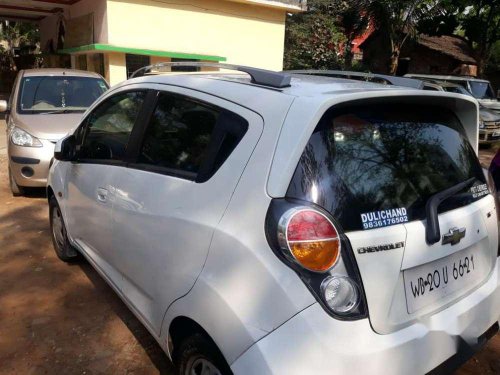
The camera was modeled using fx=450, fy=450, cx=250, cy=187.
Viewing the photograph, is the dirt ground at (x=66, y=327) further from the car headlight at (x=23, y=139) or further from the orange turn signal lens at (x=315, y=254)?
the car headlight at (x=23, y=139)

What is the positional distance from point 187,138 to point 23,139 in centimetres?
431

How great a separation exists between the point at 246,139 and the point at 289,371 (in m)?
0.93

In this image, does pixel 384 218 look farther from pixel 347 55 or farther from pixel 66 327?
pixel 347 55

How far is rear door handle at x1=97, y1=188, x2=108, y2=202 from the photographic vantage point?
2824 millimetres

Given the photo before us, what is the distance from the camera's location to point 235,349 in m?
1.71

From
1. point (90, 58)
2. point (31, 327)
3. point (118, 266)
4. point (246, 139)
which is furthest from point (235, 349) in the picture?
point (90, 58)

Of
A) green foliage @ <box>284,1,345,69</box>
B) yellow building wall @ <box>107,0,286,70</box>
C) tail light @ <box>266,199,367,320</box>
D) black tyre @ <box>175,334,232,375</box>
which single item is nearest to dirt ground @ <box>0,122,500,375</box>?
black tyre @ <box>175,334,232,375</box>

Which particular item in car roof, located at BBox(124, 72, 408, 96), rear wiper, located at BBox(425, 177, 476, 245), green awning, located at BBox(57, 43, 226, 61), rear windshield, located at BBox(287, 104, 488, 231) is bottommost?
rear wiper, located at BBox(425, 177, 476, 245)

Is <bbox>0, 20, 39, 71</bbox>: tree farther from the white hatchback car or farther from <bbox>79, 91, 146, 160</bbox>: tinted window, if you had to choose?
the white hatchback car

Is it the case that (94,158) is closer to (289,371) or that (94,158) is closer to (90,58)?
(289,371)

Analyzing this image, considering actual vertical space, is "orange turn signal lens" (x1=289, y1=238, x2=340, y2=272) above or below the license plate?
above

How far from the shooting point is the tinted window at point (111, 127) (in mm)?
2816

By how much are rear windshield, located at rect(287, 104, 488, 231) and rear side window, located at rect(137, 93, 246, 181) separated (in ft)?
1.31

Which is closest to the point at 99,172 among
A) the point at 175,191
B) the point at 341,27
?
the point at 175,191
